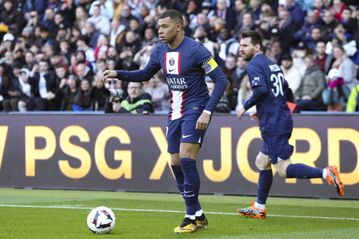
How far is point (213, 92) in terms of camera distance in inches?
414

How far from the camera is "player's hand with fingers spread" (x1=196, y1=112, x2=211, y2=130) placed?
34.0 ft

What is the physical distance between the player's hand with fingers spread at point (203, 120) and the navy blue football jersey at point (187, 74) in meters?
0.28

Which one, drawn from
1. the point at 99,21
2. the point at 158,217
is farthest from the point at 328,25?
the point at 158,217

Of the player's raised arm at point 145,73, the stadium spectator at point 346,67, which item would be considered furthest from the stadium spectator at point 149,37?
the player's raised arm at point 145,73

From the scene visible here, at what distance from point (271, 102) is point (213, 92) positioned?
63.7 inches

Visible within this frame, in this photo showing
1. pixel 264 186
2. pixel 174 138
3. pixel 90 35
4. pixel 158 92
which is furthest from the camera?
pixel 90 35

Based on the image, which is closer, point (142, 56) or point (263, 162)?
point (263, 162)

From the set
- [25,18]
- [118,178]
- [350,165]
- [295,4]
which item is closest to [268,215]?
[350,165]

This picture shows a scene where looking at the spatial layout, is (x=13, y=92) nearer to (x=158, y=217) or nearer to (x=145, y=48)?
(x=145, y=48)

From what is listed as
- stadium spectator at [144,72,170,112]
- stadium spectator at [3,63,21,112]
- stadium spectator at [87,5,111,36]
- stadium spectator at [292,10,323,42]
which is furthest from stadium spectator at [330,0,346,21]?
stadium spectator at [3,63,21,112]

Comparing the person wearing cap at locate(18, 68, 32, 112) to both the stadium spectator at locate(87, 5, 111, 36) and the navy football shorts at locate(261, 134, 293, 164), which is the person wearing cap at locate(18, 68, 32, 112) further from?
the navy football shorts at locate(261, 134, 293, 164)

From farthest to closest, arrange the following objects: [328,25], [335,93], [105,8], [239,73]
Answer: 1. [105,8]
2. [239,73]
3. [328,25]
4. [335,93]

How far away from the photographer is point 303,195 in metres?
15.4

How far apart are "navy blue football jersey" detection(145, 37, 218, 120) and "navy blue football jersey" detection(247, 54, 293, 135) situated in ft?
4.19
